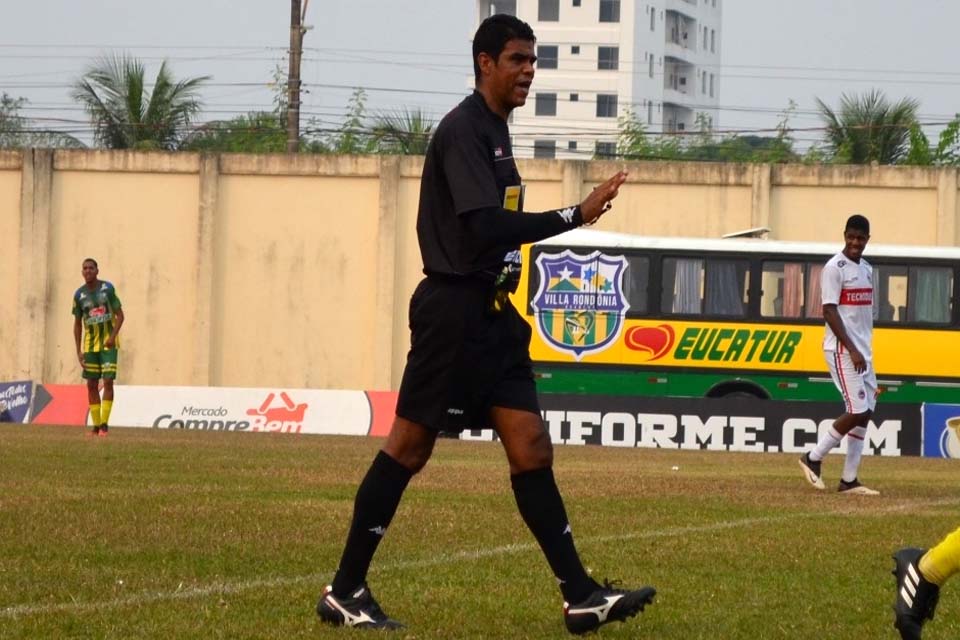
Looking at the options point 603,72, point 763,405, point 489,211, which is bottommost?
point 763,405

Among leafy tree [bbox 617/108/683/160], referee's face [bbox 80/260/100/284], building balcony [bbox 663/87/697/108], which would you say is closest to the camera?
referee's face [bbox 80/260/100/284]

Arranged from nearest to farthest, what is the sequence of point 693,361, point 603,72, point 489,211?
1. point 489,211
2. point 693,361
3. point 603,72

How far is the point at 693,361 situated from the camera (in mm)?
31641

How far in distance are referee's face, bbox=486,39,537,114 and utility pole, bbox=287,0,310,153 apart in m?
36.7

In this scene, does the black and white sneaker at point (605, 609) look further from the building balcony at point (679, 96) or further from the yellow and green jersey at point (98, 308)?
the building balcony at point (679, 96)

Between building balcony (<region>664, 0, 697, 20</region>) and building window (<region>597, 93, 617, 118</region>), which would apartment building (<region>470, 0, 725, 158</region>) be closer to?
building window (<region>597, 93, 617, 118</region>)

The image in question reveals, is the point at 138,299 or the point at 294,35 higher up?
the point at 294,35

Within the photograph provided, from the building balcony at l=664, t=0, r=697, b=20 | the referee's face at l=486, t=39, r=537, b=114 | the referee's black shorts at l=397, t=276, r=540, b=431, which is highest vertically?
the building balcony at l=664, t=0, r=697, b=20

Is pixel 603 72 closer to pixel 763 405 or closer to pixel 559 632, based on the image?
pixel 763 405

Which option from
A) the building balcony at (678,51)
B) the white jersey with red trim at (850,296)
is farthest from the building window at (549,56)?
the white jersey with red trim at (850,296)

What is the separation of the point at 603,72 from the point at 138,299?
9284 centimetres

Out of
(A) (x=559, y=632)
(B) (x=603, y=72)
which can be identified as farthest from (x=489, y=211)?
(B) (x=603, y=72)

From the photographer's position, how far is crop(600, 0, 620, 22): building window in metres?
129

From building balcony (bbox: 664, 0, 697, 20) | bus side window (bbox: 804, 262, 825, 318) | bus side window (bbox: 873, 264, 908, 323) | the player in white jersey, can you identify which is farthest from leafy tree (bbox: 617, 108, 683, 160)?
building balcony (bbox: 664, 0, 697, 20)
